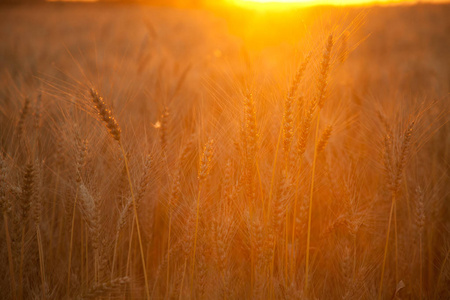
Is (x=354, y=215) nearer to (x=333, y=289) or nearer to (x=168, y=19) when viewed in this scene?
(x=333, y=289)

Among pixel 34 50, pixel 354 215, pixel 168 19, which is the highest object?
pixel 168 19

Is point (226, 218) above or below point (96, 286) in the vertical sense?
above

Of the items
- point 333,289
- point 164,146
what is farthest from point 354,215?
point 164,146

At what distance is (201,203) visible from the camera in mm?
1270

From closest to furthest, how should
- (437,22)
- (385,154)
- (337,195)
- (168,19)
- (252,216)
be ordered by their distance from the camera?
(252,216), (385,154), (337,195), (437,22), (168,19)

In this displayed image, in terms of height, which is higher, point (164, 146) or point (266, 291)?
point (164, 146)

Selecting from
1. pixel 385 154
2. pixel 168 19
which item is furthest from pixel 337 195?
pixel 168 19

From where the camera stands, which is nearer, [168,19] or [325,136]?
[325,136]

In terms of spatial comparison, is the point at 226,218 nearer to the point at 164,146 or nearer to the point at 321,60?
the point at 164,146

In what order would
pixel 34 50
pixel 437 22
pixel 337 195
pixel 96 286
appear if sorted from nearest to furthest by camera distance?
pixel 96 286, pixel 337 195, pixel 34 50, pixel 437 22

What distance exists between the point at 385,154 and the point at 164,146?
1.01 metres

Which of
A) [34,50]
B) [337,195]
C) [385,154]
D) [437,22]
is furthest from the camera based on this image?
[437,22]

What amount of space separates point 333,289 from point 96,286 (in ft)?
3.48

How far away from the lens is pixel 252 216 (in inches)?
44.5
